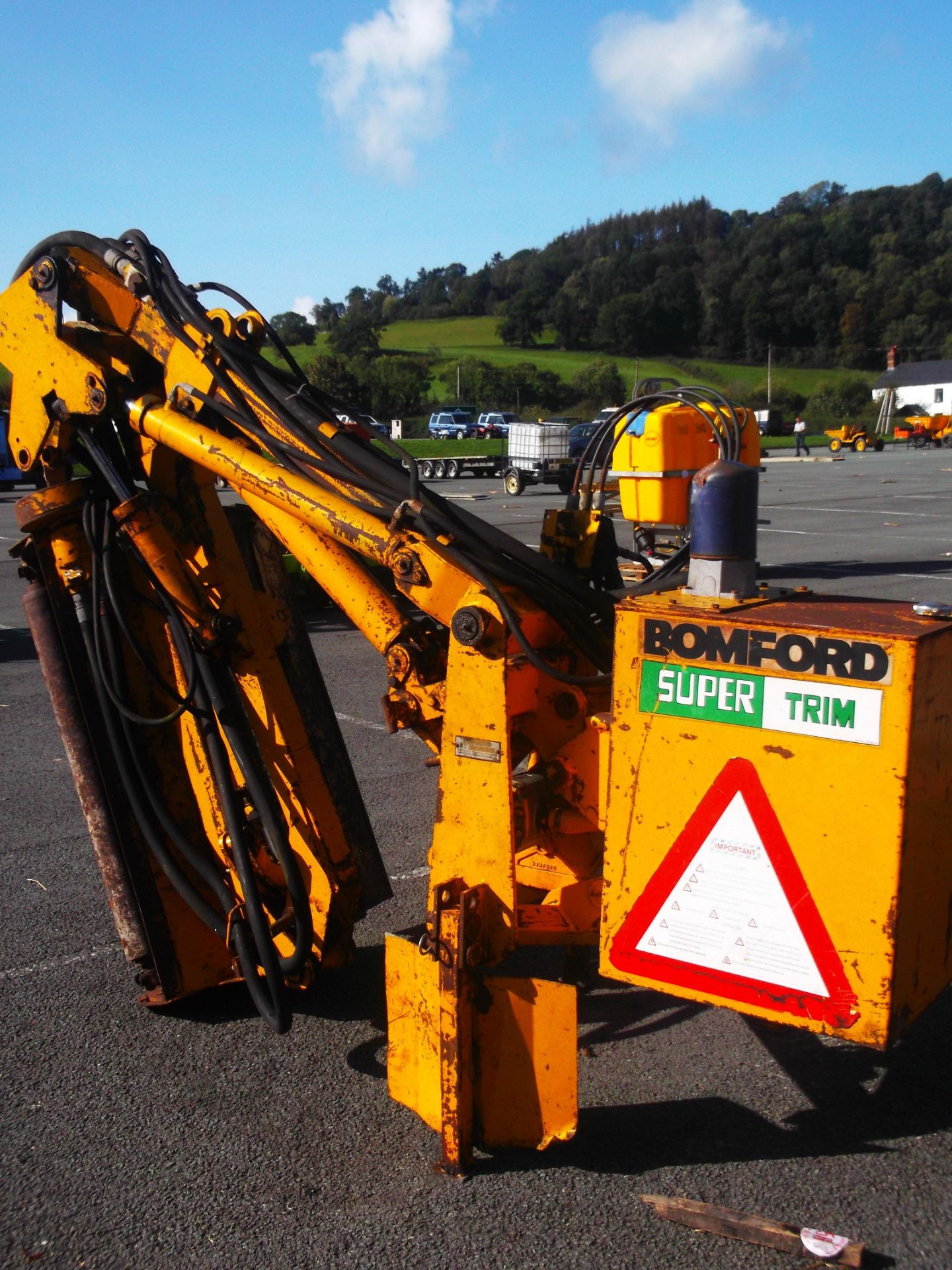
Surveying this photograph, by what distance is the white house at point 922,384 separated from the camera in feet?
283

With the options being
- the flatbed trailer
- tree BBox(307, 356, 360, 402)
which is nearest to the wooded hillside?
tree BBox(307, 356, 360, 402)

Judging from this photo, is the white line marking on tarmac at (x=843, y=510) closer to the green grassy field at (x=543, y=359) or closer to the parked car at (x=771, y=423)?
the parked car at (x=771, y=423)

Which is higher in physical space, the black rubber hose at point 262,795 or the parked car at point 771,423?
the black rubber hose at point 262,795

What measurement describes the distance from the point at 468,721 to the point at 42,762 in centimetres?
477

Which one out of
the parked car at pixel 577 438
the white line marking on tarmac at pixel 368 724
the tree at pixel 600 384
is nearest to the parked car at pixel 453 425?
the parked car at pixel 577 438

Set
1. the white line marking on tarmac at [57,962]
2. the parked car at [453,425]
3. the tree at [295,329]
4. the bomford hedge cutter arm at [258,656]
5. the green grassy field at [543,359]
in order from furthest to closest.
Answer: the tree at [295,329], the green grassy field at [543,359], the parked car at [453,425], the white line marking on tarmac at [57,962], the bomford hedge cutter arm at [258,656]

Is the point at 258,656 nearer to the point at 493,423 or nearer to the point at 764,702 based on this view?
the point at 764,702

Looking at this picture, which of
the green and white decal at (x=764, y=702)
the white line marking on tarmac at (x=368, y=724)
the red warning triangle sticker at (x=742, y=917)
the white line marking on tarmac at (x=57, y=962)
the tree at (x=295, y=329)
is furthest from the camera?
the tree at (x=295, y=329)

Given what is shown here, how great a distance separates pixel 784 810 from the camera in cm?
258

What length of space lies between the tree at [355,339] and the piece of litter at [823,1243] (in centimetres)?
8470

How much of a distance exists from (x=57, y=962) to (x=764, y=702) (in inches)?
120

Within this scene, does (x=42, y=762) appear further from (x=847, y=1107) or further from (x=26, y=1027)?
(x=847, y=1107)

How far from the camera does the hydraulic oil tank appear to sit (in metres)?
10.8

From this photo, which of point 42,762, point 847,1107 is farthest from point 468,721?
point 42,762
